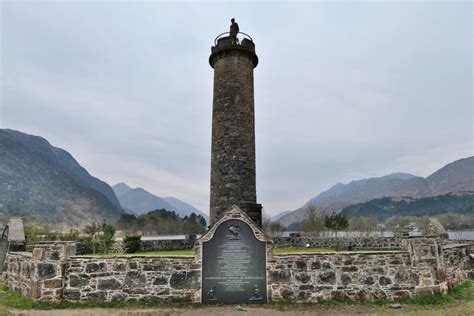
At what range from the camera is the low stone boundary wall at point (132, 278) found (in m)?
9.07

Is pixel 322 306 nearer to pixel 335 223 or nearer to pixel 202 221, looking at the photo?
pixel 335 223

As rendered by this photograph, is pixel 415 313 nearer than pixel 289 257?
Yes

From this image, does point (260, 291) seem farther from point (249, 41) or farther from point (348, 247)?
point (348, 247)

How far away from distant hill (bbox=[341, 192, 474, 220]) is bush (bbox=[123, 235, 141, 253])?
5097 inches

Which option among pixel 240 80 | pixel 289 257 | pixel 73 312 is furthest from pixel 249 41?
pixel 73 312

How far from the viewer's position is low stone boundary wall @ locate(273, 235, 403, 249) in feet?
83.6

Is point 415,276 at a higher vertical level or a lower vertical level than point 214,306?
higher

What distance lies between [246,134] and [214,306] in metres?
9.51

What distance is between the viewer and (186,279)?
29.9ft

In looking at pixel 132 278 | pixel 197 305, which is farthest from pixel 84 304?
pixel 197 305

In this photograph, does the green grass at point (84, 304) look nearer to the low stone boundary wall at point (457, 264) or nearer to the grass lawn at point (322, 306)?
the grass lawn at point (322, 306)

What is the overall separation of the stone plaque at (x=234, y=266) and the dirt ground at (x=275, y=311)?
1.48ft

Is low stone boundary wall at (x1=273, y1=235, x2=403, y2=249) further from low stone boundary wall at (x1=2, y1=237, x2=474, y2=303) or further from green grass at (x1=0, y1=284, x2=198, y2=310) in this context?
green grass at (x1=0, y1=284, x2=198, y2=310)

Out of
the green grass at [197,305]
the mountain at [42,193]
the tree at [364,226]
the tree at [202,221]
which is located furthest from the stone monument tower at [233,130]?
the mountain at [42,193]
